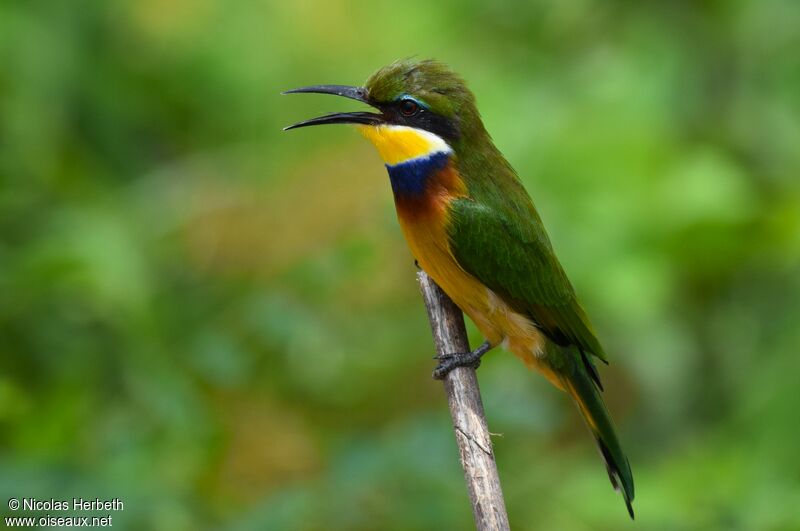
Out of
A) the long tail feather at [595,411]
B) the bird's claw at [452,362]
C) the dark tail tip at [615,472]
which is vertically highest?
the bird's claw at [452,362]

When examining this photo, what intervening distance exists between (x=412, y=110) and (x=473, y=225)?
0.31 m

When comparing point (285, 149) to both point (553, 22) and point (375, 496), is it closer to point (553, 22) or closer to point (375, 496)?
point (553, 22)

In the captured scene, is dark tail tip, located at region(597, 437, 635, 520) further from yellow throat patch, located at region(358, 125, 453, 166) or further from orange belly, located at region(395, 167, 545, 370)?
yellow throat patch, located at region(358, 125, 453, 166)

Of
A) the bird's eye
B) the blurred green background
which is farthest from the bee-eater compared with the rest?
the blurred green background

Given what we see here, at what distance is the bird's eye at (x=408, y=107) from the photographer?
277 cm

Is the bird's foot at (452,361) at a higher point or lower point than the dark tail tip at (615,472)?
higher

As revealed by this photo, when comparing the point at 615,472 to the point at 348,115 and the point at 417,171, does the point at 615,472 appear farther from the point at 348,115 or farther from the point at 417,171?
the point at 348,115

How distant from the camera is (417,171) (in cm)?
281

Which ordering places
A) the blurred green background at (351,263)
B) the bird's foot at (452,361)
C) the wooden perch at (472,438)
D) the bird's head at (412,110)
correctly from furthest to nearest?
the blurred green background at (351,263) → the bird's head at (412,110) → the bird's foot at (452,361) → the wooden perch at (472,438)

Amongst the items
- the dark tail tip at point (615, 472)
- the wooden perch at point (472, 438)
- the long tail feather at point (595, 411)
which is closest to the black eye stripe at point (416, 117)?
the wooden perch at point (472, 438)

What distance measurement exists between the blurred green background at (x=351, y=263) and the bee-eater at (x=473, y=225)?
178 mm

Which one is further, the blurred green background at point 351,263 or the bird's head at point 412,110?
the blurred green background at point 351,263

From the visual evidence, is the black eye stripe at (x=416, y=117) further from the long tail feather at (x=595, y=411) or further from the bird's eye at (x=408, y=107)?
the long tail feather at (x=595, y=411)

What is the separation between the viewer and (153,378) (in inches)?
126
